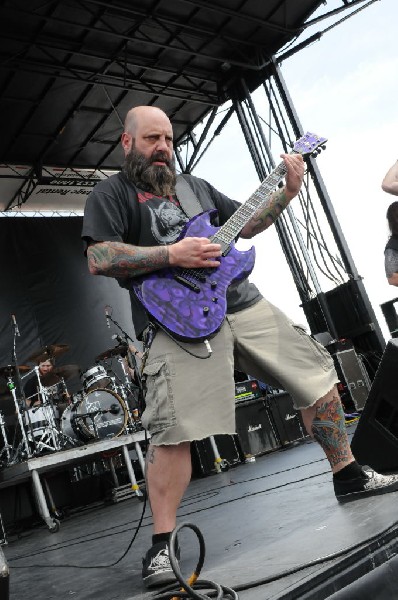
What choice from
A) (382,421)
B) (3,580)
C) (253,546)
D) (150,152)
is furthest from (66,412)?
(3,580)

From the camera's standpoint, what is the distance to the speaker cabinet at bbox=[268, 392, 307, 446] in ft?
21.4

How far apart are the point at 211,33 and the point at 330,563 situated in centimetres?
786

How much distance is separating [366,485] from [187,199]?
1.14 m

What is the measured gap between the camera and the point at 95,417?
6.56 meters

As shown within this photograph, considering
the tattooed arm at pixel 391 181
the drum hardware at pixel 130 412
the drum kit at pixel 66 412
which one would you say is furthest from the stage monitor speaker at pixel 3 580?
the drum hardware at pixel 130 412

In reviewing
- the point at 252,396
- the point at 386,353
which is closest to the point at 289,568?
the point at 386,353

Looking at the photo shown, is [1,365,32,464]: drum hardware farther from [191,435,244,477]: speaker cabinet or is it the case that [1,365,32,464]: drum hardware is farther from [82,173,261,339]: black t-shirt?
[82,173,261,339]: black t-shirt

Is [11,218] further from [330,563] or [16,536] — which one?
[330,563]

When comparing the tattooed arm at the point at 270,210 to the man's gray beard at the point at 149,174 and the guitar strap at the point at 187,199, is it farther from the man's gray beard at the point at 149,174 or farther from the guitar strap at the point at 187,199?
the man's gray beard at the point at 149,174

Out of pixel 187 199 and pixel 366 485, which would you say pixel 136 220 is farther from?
pixel 366 485

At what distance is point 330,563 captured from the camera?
3.83 ft

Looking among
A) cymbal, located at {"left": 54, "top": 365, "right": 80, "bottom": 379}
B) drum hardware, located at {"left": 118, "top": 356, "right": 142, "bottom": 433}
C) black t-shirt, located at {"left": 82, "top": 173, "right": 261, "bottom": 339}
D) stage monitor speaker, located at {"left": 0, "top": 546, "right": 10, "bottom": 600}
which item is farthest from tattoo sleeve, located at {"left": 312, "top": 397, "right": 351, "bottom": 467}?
cymbal, located at {"left": 54, "top": 365, "right": 80, "bottom": 379}

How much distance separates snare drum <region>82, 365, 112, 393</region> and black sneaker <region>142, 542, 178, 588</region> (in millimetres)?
5260

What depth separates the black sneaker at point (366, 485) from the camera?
1.96 meters
